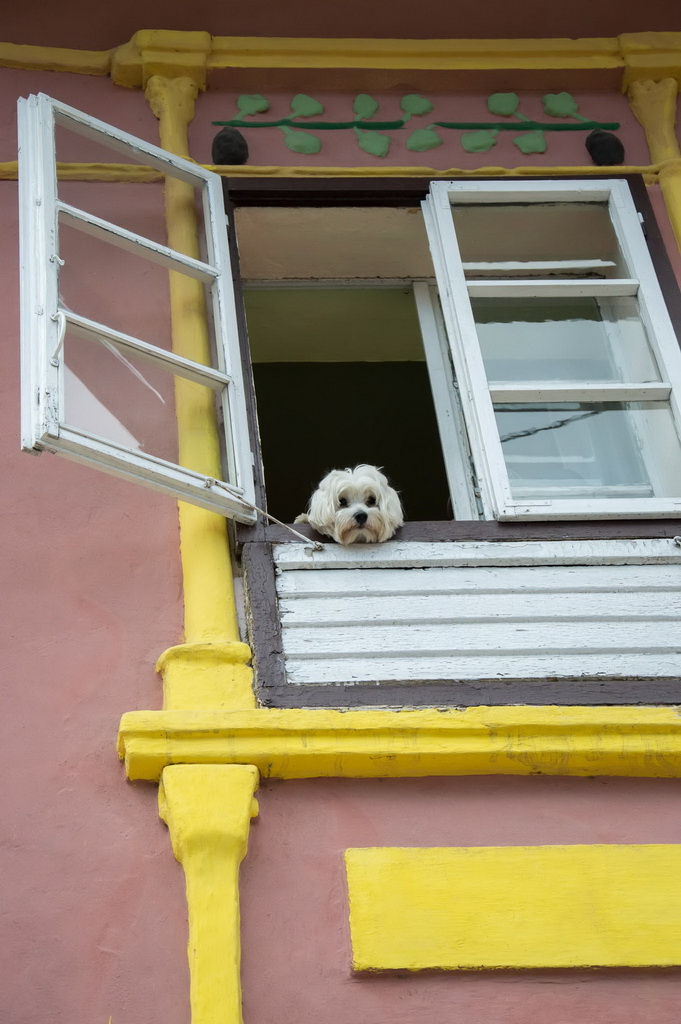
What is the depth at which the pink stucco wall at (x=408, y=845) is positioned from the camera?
3.22m

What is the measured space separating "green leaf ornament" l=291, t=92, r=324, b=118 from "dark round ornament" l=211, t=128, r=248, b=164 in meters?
0.36

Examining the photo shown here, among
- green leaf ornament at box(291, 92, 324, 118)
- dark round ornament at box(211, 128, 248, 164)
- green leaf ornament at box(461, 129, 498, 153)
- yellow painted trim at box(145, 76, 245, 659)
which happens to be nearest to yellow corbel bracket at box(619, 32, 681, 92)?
green leaf ornament at box(461, 129, 498, 153)

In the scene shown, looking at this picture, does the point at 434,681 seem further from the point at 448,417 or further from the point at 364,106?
the point at 364,106

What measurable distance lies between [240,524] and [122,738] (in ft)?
2.70

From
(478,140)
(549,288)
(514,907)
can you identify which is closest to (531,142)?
(478,140)

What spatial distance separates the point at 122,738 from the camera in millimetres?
3525

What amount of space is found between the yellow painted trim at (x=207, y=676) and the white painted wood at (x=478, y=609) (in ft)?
0.65

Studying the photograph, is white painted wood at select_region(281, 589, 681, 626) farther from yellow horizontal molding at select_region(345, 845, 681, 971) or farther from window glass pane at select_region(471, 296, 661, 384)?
window glass pane at select_region(471, 296, 661, 384)

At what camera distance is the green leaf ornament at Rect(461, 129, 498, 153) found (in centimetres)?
534

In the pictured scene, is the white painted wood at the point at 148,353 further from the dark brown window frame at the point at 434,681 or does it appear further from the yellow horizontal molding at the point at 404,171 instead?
the yellow horizontal molding at the point at 404,171

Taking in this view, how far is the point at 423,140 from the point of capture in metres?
5.34

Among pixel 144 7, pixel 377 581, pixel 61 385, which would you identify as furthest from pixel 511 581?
pixel 144 7

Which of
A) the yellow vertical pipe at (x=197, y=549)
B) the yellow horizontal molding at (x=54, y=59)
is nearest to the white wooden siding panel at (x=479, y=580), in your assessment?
the yellow vertical pipe at (x=197, y=549)

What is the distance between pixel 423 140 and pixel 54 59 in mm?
1539
